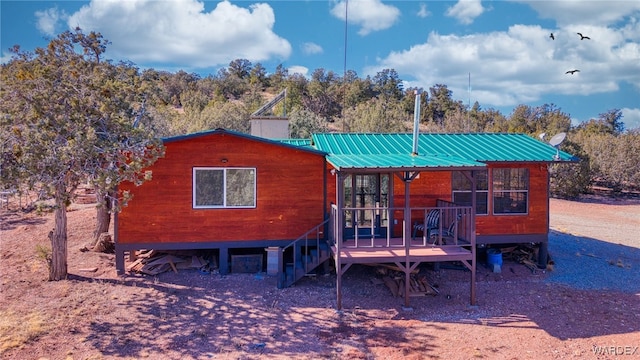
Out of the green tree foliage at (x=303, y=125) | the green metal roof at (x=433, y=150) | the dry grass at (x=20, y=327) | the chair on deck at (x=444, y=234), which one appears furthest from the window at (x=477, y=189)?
the green tree foliage at (x=303, y=125)

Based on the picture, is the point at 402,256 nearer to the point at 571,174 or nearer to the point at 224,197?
the point at 224,197

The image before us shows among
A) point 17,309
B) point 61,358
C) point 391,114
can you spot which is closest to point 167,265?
point 17,309

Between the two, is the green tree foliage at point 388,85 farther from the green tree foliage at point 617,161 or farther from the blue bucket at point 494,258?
the blue bucket at point 494,258

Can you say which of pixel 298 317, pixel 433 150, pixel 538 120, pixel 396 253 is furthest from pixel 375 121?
pixel 538 120

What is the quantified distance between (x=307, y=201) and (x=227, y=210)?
1896 mm

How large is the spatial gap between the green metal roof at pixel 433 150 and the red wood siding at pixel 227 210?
3.64 ft

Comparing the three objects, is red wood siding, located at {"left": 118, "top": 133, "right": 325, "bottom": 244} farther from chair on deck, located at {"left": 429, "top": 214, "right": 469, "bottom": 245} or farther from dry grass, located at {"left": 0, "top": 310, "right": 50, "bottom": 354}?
dry grass, located at {"left": 0, "top": 310, "right": 50, "bottom": 354}

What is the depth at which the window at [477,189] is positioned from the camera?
11391 mm

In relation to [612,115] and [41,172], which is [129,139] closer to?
[41,172]

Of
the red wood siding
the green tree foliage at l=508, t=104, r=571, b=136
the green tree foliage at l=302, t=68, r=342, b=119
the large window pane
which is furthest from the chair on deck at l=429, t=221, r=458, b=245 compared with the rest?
the green tree foliage at l=508, t=104, r=571, b=136

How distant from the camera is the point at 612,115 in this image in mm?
58625

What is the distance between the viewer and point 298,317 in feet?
27.5

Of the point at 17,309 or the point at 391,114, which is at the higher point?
the point at 391,114

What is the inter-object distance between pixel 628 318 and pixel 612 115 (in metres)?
60.5
